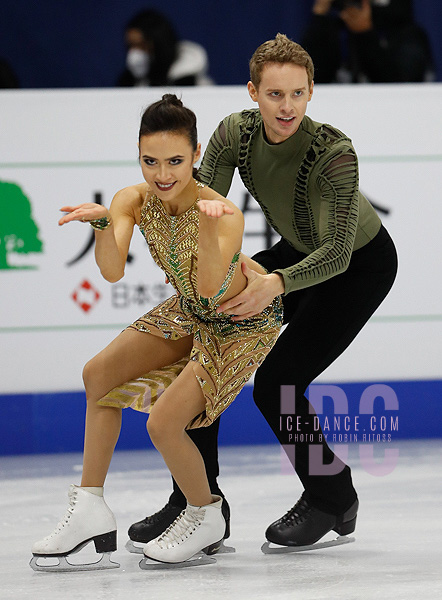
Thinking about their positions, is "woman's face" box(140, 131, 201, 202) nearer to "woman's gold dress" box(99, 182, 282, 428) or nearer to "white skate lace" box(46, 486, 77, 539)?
"woman's gold dress" box(99, 182, 282, 428)

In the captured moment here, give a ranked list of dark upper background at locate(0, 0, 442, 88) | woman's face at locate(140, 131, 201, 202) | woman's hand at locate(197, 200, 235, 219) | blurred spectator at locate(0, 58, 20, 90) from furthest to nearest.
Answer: dark upper background at locate(0, 0, 442, 88) < blurred spectator at locate(0, 58, 20, 90) < woman's face at locate(140, 131, 201, 202) < woman's hand at locate(197, 200, 235, 219)

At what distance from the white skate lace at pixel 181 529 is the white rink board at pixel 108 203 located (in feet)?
5.92

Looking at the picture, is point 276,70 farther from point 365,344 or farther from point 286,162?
point 365,344

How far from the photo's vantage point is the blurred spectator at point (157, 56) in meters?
4.51

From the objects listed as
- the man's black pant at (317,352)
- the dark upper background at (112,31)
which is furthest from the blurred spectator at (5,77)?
the man's black pant at (317,352)

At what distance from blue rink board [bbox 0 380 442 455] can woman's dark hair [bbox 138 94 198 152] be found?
6.87 ft

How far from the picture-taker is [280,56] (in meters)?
2.25

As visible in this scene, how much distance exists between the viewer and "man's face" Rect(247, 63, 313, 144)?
7.34ft

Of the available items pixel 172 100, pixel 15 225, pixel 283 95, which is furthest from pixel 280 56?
pixel 15 225

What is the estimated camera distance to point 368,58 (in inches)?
177

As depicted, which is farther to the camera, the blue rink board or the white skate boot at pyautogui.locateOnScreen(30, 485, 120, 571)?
the blue rink board

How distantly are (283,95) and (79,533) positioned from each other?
3.61 ft

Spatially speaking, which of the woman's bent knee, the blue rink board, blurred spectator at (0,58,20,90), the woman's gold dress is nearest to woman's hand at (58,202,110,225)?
the woman's gold dress

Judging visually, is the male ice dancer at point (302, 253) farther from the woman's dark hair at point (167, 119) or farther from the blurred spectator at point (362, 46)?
the blurred spectator at point (362, 46)
